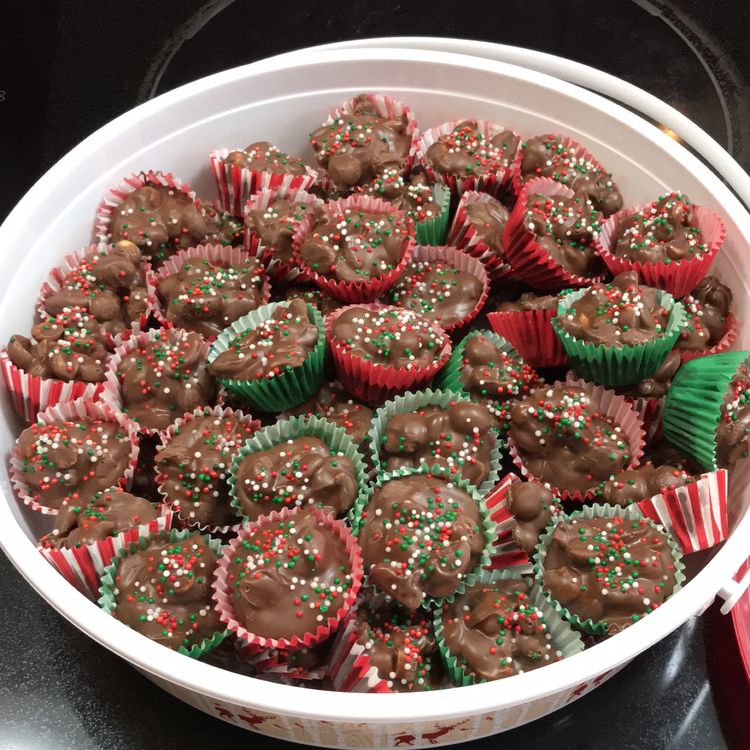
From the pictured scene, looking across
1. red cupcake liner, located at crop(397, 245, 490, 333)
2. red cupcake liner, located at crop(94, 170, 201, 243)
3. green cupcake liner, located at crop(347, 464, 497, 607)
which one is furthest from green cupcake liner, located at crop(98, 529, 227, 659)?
red cupcake liner, located at crop(94, 170, 201, 243)

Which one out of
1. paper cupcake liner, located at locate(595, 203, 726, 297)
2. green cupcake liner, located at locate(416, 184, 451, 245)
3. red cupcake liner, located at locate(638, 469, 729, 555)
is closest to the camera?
red cupcake liner, located at locate(638, 469, 729, 555)

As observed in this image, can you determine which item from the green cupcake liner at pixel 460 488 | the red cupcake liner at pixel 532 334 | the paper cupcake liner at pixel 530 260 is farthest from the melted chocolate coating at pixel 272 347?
the paper cupcake liner at pixel 530 260

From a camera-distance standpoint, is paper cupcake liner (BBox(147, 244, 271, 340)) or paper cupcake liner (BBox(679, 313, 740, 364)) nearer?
paper cupcake liner (BBox(679, 313, 740, 364))

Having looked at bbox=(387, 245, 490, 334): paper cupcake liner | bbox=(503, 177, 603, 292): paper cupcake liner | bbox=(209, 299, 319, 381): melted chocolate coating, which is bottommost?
bbox=(209, 299, 319, 381): melted chocolate coating

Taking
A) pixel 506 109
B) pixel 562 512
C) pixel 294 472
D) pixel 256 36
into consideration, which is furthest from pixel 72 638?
pixel 256 36

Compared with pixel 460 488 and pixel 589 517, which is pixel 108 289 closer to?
pixel 460 488

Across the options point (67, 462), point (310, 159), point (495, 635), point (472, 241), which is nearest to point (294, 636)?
point (495, 635)

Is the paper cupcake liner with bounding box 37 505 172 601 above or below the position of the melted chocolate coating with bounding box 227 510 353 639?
below

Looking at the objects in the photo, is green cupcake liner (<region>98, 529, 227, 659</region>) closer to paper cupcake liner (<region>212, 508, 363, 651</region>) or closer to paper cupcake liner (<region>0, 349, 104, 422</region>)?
paper cupcake liner (<region>212, 508, 363, 651</region>)
